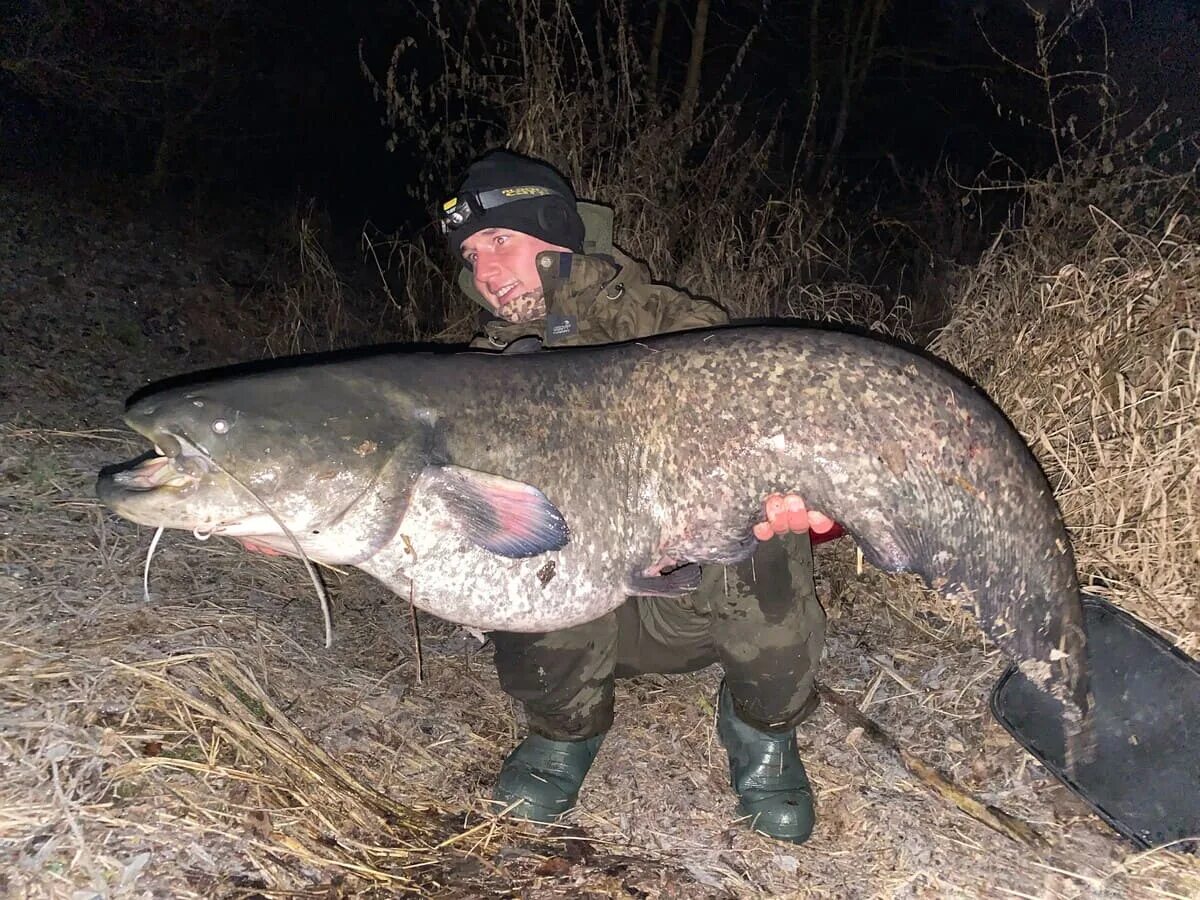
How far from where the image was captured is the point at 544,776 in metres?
2.43

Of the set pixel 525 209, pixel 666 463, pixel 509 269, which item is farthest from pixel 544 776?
pixel 525 209

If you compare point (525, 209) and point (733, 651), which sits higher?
point (525, 209)

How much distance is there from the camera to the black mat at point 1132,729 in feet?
7.41

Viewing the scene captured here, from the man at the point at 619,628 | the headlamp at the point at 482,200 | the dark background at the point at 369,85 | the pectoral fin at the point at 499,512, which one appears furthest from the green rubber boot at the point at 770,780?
the dark background at the point at 369,85

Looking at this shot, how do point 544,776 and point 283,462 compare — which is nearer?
point 283,462

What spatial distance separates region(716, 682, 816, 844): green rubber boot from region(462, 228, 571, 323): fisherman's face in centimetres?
151

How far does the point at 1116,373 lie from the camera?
2.90 metres

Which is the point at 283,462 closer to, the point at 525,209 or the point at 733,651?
the point at 525,209

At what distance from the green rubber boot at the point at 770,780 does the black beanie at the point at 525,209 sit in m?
1.68

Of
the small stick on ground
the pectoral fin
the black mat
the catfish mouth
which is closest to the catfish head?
the catfish mouth

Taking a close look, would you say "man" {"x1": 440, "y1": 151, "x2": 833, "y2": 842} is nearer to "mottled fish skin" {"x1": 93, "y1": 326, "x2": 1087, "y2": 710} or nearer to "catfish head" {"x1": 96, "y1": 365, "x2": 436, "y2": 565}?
"mottled fish skin" {"x1": 93, "y1": 326, "x2": 1087, "y2": 710}

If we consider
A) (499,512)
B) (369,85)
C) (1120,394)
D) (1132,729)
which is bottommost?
(1132,729)

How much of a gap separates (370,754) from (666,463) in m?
1.27

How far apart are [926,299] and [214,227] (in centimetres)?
601
